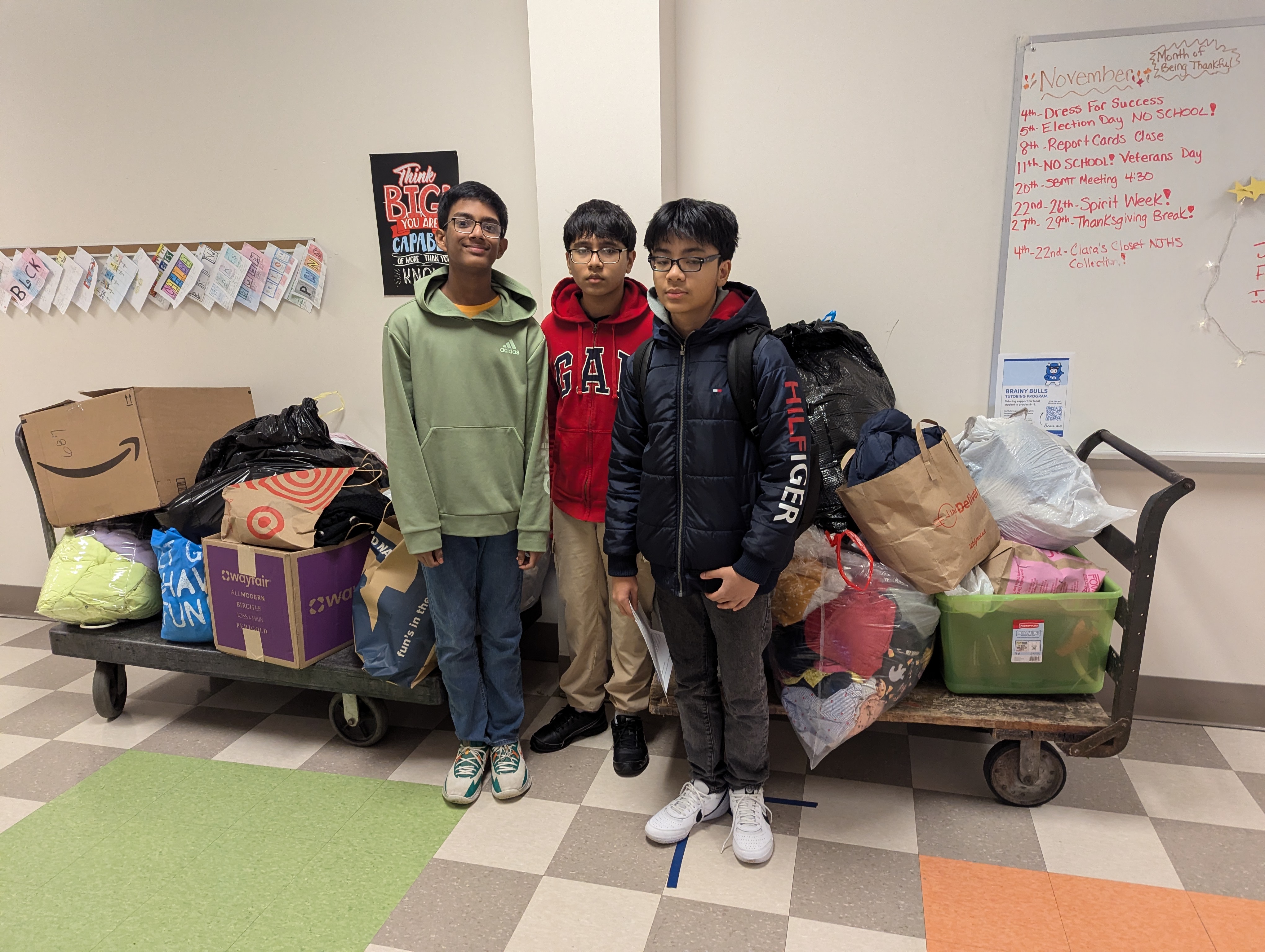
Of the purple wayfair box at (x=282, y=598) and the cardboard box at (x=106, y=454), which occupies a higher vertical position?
the cardboard box at (x=106, y=454)

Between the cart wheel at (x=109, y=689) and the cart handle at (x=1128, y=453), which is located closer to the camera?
the cart handle at (x=1128, y=453)

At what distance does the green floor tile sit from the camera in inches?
65.4

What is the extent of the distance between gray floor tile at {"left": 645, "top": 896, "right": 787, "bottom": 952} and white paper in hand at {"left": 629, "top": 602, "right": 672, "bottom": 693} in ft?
1.52

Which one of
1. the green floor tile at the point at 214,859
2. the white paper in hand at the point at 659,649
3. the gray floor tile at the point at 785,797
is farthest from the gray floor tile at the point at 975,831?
the green floor tile at the point at 214,859

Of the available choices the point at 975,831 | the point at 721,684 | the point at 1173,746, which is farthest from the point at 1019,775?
the point at 721,684

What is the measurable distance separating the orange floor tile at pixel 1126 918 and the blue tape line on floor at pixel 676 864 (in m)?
0.82

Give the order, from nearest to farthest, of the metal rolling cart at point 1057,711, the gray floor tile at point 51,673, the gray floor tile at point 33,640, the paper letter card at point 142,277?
the metal rolling cart at point 1057,711
the gray floor tile at point 51,673
the paper letter card at point 142,277
the gray floor tile at point 33,640

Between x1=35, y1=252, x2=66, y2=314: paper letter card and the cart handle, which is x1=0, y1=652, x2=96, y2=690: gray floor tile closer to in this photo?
x1=35, y1=252, x2=66, y2=314: paper letter card

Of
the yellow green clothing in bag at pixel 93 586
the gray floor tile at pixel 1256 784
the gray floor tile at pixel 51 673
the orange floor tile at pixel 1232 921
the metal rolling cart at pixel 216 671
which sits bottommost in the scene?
the gray floor tile at pixel 51 673

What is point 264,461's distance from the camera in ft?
8.15

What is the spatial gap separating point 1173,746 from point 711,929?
157 cm

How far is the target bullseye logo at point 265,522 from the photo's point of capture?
217 cm

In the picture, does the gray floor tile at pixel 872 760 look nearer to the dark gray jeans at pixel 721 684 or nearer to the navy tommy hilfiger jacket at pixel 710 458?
the dark gray jeans at pixel 721 684

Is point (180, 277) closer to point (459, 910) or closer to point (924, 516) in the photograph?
point (459, 910)
